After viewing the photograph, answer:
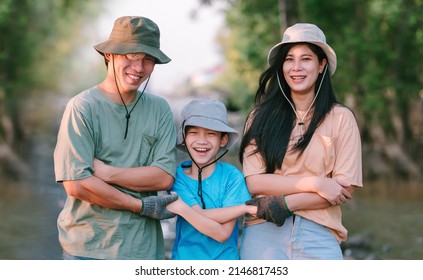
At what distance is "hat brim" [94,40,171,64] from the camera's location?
3492mm

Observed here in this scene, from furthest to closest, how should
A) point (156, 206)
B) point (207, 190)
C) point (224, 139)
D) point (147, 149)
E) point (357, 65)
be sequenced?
point (357, 65) < point (224, 139) < point (207, 190) < point (147, 149) < point (156, 206)

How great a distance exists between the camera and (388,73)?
1827cm

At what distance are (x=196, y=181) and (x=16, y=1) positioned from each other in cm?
1574

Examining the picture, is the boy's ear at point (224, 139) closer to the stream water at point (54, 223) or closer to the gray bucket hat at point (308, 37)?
the gray bucket hat at point (308, 37)

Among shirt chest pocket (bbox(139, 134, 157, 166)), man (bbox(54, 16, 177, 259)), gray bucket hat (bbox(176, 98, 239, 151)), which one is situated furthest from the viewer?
gray bucket hat (bbox(176, 98, 239, 151))

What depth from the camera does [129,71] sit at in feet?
11.5

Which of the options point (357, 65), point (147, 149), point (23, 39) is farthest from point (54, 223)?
point (147, 149)

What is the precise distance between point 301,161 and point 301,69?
1.55 ft

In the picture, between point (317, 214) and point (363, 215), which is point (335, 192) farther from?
point (363, 215)

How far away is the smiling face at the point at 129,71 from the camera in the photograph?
3.50 m

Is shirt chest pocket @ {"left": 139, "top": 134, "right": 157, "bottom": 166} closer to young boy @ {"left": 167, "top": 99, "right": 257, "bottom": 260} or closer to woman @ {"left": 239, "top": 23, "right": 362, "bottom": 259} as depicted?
young boy @ {"left": 167, "top": 99, "right": 257, "bottom": 260}

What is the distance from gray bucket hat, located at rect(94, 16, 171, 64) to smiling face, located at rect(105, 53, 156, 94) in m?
0.04

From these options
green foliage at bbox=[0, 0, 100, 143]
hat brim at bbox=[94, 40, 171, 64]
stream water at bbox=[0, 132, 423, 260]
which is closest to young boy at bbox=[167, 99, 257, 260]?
hat brim at bbox=[94, 40, 171, 64]

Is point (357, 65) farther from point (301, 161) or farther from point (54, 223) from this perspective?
point (301, 161)
